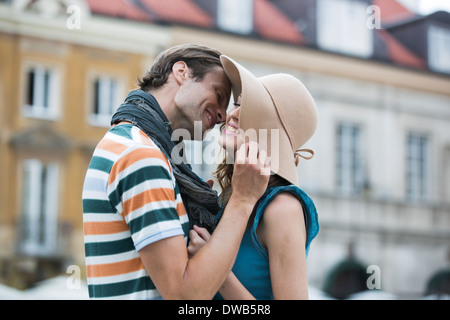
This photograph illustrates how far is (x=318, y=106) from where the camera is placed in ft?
62.0

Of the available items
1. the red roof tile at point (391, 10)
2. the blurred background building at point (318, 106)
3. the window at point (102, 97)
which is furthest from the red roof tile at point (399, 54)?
the window at point (102, 97)

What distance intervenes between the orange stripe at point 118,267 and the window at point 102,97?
609 inches

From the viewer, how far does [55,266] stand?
16.6m

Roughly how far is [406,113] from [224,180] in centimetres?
1796

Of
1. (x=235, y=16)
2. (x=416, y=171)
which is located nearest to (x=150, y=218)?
(x=235, y=16)

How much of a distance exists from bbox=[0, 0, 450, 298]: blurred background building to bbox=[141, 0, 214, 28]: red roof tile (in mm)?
33

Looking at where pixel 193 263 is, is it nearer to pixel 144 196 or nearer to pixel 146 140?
pixel 144 196

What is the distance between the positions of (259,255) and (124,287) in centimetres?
50

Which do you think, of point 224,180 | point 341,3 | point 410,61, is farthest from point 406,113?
point 224,180

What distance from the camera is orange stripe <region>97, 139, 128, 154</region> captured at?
218 cm

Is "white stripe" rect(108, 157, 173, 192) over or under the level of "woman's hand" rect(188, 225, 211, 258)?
over

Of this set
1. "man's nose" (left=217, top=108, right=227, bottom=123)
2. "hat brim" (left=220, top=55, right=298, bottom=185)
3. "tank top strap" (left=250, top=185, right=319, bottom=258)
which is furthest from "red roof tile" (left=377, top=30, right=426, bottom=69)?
"tank top strap" (left=250, top=185, right=319, bottom=258)

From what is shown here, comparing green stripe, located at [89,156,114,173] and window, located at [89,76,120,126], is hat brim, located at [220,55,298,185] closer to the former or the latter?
green stripe, located at [89,156,114,173]

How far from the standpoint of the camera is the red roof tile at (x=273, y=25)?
18.8 meters
